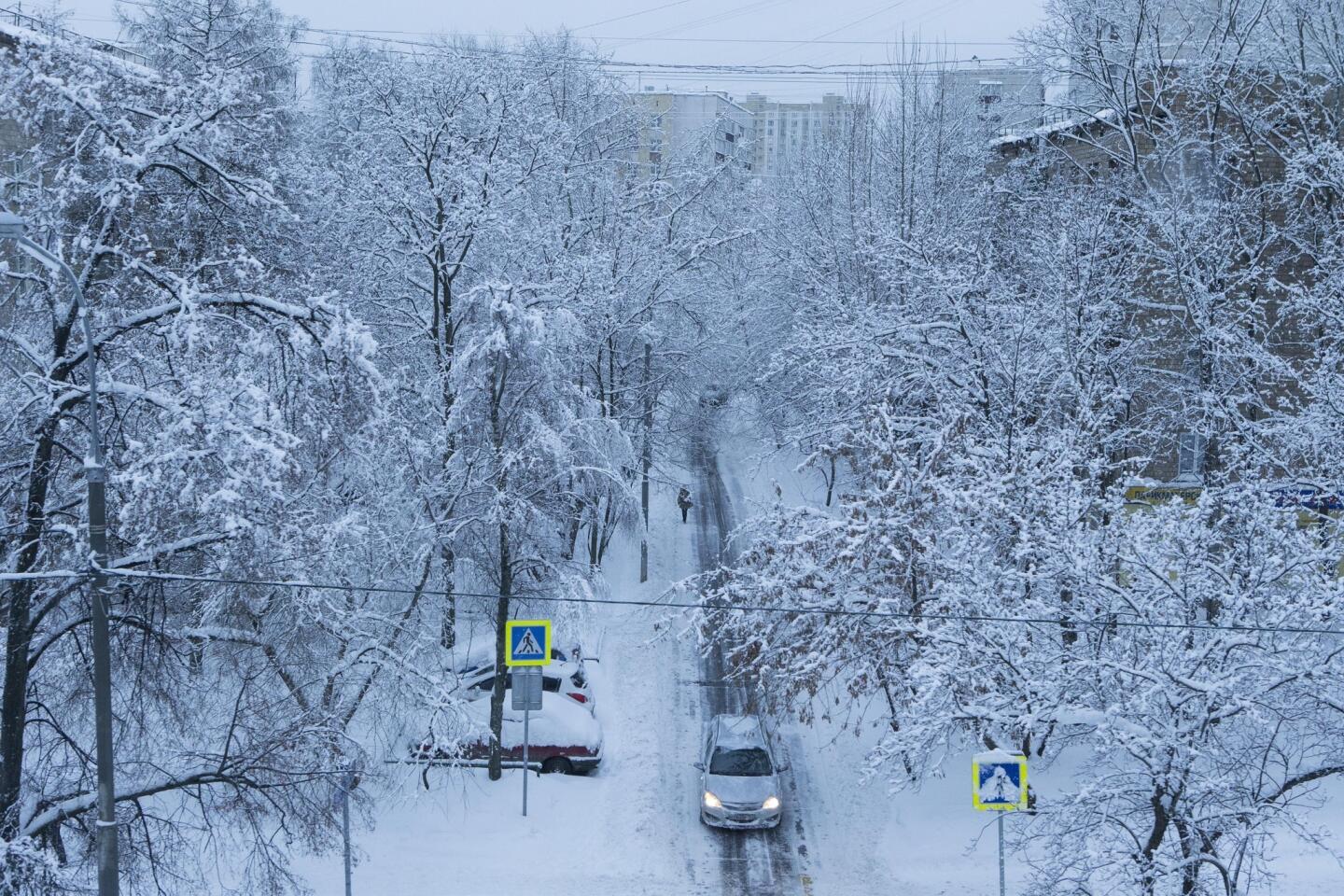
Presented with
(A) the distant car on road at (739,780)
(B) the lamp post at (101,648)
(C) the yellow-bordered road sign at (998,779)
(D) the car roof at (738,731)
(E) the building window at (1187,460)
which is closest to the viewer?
(B) the lamp post at (101,648)

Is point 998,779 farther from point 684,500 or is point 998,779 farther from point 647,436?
point 684,500

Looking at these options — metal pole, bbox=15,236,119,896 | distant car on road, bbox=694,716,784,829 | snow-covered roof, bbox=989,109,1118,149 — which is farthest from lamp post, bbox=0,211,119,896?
snow-covered roof, bbox=989,109,1118,149

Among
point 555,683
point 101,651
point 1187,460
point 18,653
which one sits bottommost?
point 555,683

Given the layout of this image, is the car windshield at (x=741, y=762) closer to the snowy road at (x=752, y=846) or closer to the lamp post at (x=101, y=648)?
the snowy road at (x=752, y=846)

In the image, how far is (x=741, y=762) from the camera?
650 inches

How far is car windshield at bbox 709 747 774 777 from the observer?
16.4 m

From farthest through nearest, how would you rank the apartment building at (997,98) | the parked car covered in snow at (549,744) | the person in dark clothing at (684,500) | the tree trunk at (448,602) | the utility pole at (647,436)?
1. the person in dark clothing at (684,500)
2. the utility pole at (647,436)
3. the apartment building at (997,98)
4. the parked car covered in snow at (549,744)
5. the tree trunk at (448,602)

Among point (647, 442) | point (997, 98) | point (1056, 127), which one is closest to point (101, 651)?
point (647, 442)

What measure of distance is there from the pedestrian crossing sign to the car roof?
11.3 ft

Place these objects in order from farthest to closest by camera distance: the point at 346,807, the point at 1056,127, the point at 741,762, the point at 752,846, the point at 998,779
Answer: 1. the point at 1056,127
2. the point at 741,762
3. the point at 752,846
4. the point at 346,807
5. the point at 998,779

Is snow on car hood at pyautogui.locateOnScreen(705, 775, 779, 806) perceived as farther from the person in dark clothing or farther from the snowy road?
the person in dark clothing

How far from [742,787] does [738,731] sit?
4.20ft

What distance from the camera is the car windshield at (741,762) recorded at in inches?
644

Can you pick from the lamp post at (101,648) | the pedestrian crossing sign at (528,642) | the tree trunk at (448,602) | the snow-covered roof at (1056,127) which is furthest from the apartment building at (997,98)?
the lamp post at (101,648)
